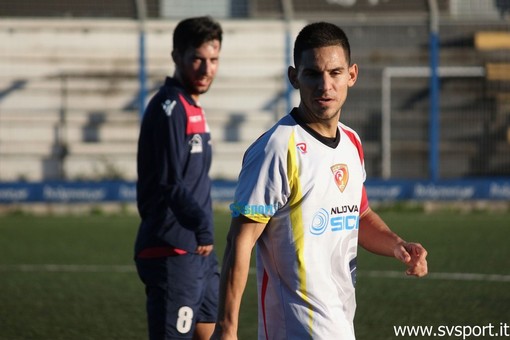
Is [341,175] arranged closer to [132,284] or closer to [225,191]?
[132,284]

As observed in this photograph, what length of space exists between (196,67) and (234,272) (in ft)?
7.23

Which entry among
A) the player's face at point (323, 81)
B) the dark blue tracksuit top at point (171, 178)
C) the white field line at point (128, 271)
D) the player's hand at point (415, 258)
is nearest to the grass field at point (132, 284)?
the white field line at point (128, 271)

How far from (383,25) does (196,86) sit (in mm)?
13213

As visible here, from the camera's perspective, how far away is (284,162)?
3879mm

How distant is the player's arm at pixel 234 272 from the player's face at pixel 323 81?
481 mm

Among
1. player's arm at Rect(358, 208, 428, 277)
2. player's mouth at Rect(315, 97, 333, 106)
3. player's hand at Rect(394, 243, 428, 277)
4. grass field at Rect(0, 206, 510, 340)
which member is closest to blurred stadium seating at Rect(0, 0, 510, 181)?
grass field at Rect(0, 206, 510, 340)

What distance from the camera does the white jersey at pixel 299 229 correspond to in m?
3.87

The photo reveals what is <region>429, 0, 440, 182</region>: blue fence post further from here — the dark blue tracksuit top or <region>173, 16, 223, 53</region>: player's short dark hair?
the dark blue tracksuit top

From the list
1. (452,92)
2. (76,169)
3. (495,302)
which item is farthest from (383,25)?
(495,302)

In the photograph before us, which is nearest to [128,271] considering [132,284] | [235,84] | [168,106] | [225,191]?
[132,284]

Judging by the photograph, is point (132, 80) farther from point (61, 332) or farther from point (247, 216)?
point (247, 216)

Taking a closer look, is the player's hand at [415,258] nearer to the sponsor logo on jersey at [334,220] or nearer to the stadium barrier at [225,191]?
the sponsor logo on jersey at [334,220]

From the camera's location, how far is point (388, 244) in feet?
14.3

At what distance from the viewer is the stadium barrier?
704 inches
